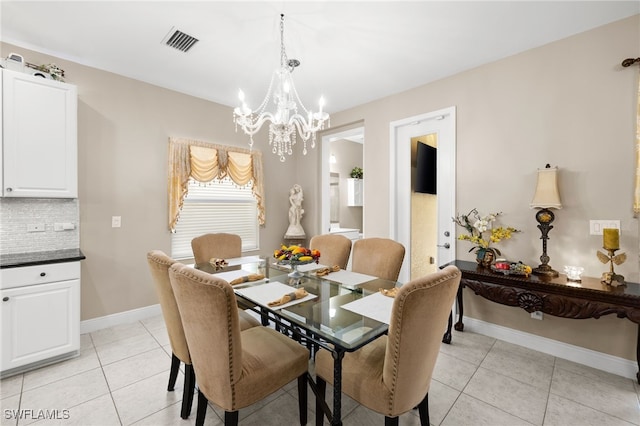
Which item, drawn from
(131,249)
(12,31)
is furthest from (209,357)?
(12,31)

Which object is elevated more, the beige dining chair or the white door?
the white door

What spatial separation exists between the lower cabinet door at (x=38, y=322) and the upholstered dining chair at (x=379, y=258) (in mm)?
2478

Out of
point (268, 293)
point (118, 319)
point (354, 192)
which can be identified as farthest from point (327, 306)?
point (354, 192)

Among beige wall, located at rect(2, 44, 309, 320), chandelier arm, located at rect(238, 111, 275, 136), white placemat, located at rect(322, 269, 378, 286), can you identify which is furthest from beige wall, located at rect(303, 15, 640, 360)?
beige wall, located at rect(2, 44, 309, 320)

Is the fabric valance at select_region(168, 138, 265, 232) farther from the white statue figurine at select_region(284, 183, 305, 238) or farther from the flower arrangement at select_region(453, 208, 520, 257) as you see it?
the flower arrangement at select_region(453, 208, 520, 257)

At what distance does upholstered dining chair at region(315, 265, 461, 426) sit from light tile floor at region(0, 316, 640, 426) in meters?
0.55

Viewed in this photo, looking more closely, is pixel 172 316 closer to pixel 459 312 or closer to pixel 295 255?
pixel 295 255

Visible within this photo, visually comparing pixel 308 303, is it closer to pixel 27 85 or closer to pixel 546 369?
pixel 546 369

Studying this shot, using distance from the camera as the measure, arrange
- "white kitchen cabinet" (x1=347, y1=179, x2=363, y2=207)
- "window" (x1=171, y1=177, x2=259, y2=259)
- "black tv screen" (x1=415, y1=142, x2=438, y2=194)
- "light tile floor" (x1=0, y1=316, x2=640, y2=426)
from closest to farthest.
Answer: "light tile floor" (x1=0, y1=316, x2=640, y2=426)
"black tv screen" (x1=415, y1=142, x2=438, y2=194)
"window" (x1=171, y1=177, x2=259, y2=259)
"white kitchen cabinet" (x1=347, y1=179, x2=363, y2=207)

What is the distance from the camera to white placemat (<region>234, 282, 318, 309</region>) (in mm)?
1631

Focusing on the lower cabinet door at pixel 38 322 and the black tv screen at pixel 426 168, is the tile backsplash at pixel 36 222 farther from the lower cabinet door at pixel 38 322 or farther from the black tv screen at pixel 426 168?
the black tv screen at pixel 426 168

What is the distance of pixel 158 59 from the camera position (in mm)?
2729

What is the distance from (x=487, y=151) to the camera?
280cm

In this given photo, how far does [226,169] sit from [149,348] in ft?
7.51
